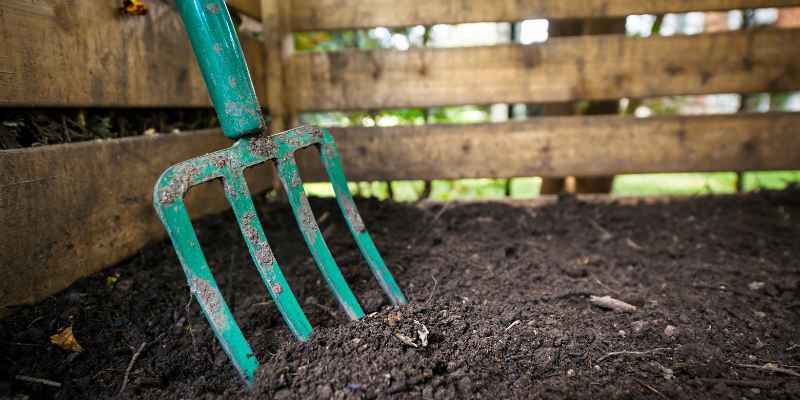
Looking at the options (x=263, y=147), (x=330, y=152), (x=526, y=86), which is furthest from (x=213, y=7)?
(x=526, y=86)

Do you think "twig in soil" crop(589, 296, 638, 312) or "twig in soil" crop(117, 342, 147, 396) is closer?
Result: "twig in soil" crop(117, 342, 147, 396)

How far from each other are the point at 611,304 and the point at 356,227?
32.0 inches

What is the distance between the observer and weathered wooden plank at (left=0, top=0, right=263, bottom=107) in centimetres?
118

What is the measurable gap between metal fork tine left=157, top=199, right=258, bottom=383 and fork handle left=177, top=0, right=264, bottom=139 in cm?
28

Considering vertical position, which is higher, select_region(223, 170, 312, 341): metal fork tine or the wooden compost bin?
the wooden compost bin

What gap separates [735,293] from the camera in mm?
1616

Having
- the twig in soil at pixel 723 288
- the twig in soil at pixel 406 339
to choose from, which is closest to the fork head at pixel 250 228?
the twig in soil at pixel 406 339

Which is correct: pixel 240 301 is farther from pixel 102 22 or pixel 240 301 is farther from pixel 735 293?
pixel 735 293

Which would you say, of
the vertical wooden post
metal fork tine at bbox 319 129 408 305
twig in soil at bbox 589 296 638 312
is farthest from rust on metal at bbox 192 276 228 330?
the vertical wooden post

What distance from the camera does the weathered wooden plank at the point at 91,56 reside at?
3.89 ft

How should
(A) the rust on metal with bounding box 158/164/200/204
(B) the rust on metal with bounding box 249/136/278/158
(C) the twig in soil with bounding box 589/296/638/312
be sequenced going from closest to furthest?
(A) the rust on metal with bounding box 158/164/200/204, (B) the rust on metal with bounding box 249/136/278/158, (C) the twig in soil with bounding box 589/296/638/312

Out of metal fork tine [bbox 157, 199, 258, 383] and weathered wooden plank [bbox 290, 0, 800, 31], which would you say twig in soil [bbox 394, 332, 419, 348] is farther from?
weathered wooden plank [bbox 290, 0, 800, 31]

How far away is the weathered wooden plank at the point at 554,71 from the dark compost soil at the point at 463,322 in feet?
2.13

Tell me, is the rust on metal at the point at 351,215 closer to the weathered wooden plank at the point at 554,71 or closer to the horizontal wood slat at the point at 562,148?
the horizontal wood slat at the point at 562,148
